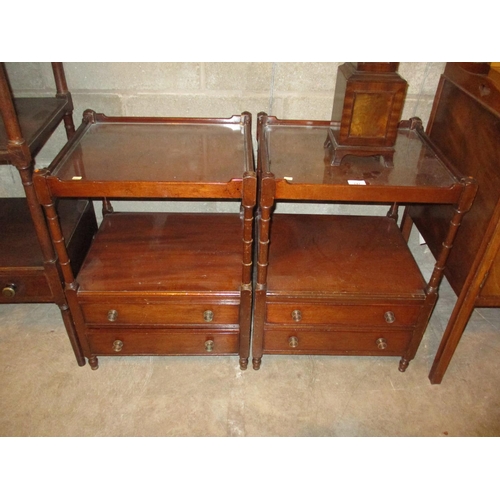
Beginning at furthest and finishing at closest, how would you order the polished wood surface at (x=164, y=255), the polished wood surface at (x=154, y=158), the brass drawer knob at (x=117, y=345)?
the brass drawer knob at (x=117, y=345)
the polished wood surface at (x=164, y=255)
the polished wood surface at (x=154, y=158)

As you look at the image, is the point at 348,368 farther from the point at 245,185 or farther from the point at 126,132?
the point at 126,132

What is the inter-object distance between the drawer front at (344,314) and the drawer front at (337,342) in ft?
0.18

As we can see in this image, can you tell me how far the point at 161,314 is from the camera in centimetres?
176

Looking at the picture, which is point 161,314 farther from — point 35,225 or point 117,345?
point 35,225

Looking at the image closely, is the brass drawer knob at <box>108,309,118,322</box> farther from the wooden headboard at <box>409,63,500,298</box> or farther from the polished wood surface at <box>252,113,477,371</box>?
the wooden headboard at <box>409,63,500,298</box>

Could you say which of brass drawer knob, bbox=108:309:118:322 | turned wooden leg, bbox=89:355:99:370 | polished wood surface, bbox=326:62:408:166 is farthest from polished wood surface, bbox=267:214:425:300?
turned wooden leg, bbox=89:355:99:370

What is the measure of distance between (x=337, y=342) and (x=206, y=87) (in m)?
1.25

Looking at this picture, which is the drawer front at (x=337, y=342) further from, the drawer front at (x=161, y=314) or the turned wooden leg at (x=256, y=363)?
the drawer front at (x=161, y=314)

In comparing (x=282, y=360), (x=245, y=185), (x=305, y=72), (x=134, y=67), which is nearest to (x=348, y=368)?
(x=282, y=360)

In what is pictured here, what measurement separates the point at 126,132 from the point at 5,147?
47cm

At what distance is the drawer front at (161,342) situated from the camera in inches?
71.7

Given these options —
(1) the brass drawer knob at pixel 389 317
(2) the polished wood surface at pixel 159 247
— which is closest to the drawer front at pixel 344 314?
(1) the brass drawer knob at pixel 389 317

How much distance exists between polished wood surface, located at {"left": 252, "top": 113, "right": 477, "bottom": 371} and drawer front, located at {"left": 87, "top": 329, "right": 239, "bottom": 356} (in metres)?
0.14

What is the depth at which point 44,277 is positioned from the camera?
174cm
